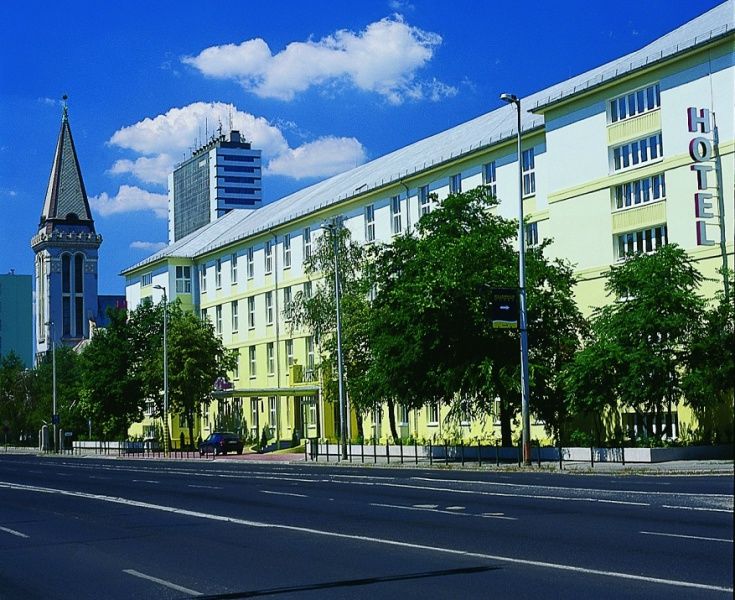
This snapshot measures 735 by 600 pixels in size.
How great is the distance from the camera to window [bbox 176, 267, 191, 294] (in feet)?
313

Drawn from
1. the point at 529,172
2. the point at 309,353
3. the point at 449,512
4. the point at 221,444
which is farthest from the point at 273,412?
the point at 449,512

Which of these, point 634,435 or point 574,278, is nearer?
point 634,435

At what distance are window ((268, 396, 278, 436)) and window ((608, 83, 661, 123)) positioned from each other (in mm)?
37303

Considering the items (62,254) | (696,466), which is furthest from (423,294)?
(62,254)

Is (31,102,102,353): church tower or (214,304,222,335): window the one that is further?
(31,102,102,353): church tower

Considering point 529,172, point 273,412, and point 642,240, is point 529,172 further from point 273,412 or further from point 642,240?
point 273,412

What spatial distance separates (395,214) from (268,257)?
1805 centimetres

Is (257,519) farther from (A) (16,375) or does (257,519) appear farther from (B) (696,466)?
(A) (16,375)

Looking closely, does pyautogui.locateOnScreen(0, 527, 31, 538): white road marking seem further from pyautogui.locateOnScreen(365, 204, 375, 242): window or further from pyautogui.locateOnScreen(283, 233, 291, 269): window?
pyautogui.locateOnScreen(283, 233, 291, 269): window

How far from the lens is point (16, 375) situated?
12381 centimetres

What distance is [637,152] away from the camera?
47.8 meters

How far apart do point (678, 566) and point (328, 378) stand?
46.8 meters

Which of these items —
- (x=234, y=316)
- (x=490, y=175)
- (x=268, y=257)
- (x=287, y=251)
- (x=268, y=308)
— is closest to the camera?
(x=490, y=175)

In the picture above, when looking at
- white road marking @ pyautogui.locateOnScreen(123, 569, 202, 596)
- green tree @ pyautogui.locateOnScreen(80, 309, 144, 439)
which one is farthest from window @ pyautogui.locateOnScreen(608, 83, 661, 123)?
green tree @ pyautogui.locateOnScreen(80, 309, 144, 439)
